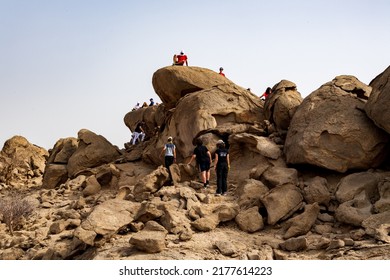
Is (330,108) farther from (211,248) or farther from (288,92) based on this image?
(211,248)

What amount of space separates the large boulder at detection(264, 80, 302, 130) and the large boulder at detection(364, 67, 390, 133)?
8.11 feet

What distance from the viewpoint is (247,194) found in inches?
368

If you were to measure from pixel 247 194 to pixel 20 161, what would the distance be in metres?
14.8

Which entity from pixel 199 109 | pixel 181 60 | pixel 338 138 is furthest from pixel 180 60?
pixel 338 138

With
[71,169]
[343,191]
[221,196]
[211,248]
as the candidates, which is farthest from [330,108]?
[71,169]

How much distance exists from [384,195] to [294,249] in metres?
2.53

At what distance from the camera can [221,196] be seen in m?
9.65

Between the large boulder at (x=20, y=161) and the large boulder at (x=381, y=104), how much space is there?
15.7 m

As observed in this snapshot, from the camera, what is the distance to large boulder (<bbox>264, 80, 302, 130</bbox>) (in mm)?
12005

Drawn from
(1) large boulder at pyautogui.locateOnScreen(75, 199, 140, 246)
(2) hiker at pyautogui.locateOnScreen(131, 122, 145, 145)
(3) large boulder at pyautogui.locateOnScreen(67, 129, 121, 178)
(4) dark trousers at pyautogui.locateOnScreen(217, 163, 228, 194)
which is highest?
(2) hiker at pyautogui.locateOnScreen(131, 122, 145, 145)

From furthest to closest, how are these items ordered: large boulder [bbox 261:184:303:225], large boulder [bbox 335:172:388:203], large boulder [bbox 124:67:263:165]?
1. large boulder [bbox 124:67:263:165]
2. large boulder [bbox 335:172:388:203]
3. large boulder [bbox 261:184:303:225]

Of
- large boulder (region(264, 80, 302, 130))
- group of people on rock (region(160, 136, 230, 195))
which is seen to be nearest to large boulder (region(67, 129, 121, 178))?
group of people on rock (region(160, 136, 230, 195))

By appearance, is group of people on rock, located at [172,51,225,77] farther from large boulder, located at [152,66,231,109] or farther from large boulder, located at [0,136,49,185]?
large boulder, located at [0,136,49,185]
